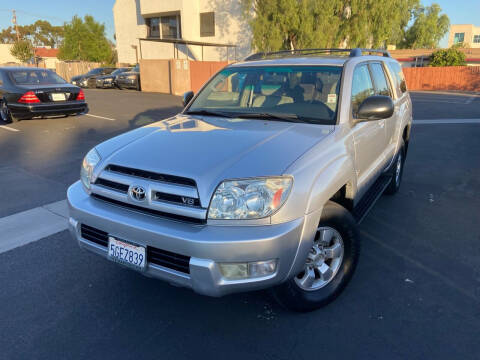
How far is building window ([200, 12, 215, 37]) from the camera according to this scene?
1238 inches

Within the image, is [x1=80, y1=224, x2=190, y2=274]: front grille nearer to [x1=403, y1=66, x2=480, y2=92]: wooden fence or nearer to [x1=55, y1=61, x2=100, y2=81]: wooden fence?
[x1=403, y1=66, x2=480, y2=92]: wooden fence

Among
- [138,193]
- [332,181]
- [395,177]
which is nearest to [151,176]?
[138,193]

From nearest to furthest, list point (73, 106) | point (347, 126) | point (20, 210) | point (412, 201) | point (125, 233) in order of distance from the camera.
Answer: point (125, 233), point (347, 126), point (20, 210), point (412, 201), point (73, 106)

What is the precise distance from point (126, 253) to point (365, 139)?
230cm

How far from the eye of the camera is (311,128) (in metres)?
2.97

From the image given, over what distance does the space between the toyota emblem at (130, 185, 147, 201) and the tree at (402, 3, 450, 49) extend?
2638 inches

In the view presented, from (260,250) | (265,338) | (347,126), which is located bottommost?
(265,338)

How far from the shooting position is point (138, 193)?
2.43 meters

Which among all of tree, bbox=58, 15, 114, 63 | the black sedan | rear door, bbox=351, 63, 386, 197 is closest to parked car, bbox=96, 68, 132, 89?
the black sedan

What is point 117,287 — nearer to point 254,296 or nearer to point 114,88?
→ point 254,296

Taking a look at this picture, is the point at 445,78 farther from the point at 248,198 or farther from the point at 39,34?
the point at 39,34

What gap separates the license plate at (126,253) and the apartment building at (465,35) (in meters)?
91.9

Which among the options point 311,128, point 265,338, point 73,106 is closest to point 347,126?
point 311,128

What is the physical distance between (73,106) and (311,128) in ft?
31.9
